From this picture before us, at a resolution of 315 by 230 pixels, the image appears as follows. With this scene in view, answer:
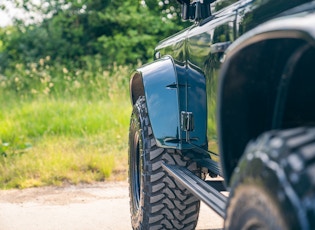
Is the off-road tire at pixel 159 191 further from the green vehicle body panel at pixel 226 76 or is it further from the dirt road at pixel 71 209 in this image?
the dirt road at pixel 71 209

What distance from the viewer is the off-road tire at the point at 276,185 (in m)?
1.33

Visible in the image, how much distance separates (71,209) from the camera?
197 inches

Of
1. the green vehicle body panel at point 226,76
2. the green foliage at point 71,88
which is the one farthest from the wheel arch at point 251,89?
the green foliage at point 71,88

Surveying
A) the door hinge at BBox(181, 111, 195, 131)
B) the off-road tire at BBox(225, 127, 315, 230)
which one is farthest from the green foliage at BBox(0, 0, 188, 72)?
the off-road tire at BBox(225, 127, 315, 230)

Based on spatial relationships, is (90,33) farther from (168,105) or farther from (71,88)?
(168,105)

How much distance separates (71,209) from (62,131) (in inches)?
138

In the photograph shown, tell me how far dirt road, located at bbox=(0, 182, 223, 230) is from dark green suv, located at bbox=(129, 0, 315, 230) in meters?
0.71

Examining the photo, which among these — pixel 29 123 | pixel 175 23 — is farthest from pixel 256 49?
pixel 175 23

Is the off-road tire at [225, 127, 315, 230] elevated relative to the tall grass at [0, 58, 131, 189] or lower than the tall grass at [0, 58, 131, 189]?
elevated

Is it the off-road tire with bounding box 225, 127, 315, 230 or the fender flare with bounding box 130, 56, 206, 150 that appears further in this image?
the fender flare with bounding box 130, 56, 206, 150

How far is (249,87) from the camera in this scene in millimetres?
1948

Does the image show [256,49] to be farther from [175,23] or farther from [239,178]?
[175,23]

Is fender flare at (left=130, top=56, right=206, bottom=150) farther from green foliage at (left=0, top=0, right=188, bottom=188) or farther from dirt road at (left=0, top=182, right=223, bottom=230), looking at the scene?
green foliage at (left=0, top=0, right=188, bottom=188)

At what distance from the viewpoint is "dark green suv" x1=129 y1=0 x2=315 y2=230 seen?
1.45 m
